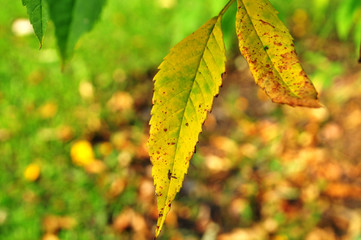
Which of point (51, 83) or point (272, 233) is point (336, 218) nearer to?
point (272, 233)

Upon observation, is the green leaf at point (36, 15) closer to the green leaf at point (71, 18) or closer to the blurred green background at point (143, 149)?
the green leaf at point (71, 18)

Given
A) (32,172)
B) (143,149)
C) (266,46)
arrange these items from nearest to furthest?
(266,46) → (32,172) → (143,149)

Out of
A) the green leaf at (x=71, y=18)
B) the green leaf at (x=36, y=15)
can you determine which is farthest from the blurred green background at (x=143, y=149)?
the green leaf at (x=36, y=15)

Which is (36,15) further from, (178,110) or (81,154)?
(81,154)

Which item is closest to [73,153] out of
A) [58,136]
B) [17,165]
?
[58,136]

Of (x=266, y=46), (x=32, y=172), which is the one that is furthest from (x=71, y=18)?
(x=32, y=172)
